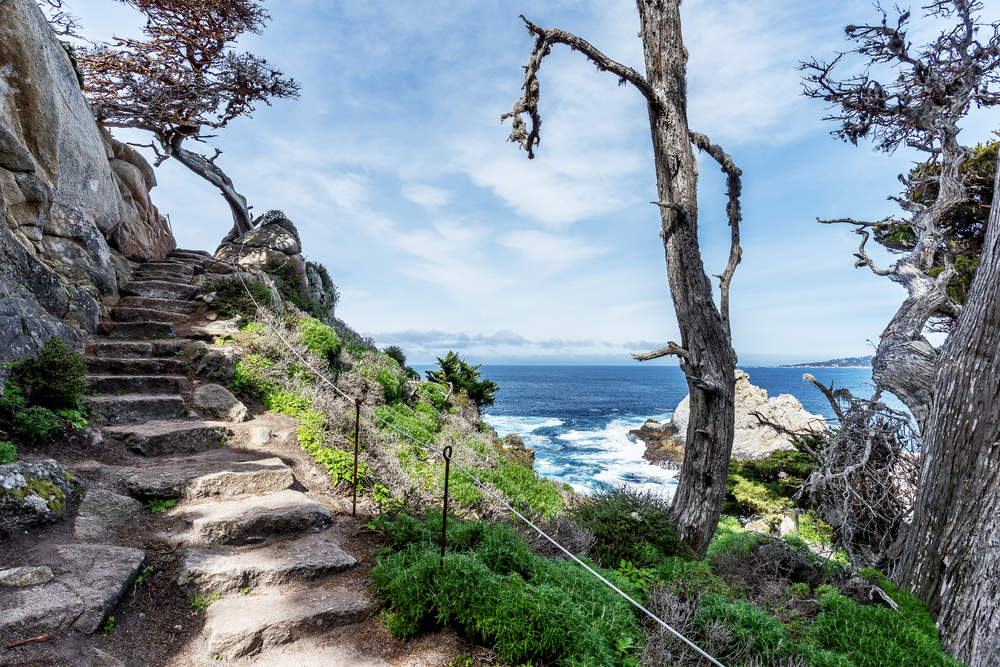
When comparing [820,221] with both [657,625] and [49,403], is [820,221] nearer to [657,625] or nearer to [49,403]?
[657,625]

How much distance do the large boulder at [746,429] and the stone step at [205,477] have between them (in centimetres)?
1907

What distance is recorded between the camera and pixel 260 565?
136 inches

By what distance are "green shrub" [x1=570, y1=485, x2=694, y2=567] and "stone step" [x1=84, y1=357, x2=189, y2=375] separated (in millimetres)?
6430

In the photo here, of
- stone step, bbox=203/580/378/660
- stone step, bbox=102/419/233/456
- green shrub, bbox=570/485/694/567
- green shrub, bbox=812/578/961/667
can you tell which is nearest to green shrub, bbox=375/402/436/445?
stone step, bbox=102/419/233/456

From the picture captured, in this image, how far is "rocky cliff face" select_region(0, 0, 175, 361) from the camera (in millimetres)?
5480

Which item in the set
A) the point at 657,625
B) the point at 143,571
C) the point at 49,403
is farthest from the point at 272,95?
the point at 657,625

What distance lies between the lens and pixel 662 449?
28125 mm

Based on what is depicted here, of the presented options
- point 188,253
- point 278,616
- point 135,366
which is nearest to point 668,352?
point 278,616

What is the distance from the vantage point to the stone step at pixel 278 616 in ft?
9.25

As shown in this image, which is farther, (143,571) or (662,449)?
(662,449)

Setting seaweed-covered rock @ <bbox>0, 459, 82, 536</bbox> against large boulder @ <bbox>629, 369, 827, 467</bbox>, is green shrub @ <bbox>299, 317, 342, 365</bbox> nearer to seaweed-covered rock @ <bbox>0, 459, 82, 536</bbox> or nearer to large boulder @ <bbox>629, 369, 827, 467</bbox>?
seaweed-covered rock @ <bbox>0, 459, 82, 536</bbox>

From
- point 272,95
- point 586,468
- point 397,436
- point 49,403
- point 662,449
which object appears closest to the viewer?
point 49,403

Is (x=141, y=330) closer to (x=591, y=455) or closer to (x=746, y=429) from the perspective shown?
(x=591, y=455)

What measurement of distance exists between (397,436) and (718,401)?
4.54m
